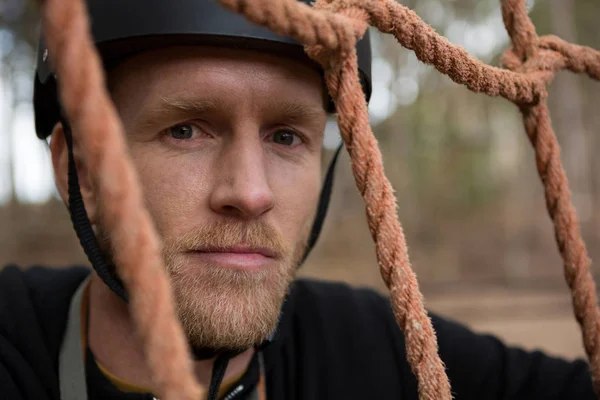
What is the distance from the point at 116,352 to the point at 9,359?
0.87 ft

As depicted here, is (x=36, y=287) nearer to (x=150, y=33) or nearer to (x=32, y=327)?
(x=32, y=327)

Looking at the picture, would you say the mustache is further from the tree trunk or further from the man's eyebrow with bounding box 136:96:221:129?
the tree trunk

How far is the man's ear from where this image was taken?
1592 mm

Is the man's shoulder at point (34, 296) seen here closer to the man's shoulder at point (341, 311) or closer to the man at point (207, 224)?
the man at point (207, 224)

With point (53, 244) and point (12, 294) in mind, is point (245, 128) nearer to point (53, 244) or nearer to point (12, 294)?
point (12, 294)

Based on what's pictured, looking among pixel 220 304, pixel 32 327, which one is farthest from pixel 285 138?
pixel 32 327

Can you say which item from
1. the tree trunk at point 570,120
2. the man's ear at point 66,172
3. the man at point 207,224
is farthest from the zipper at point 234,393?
the tree trunk at point 570,120

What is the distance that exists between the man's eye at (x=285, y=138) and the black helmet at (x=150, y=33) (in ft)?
0.65

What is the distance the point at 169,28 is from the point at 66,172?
0.61 meters

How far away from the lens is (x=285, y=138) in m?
1.45

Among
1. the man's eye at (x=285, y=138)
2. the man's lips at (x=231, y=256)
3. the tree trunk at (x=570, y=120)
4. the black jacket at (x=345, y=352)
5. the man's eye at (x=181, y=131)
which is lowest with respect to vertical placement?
the black jacket at (x=345, y=352)

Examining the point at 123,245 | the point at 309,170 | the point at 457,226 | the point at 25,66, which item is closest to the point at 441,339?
the point at 309,170

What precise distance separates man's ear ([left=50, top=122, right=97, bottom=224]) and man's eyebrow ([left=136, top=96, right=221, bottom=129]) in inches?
12.4

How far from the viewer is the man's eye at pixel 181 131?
1.35 m
